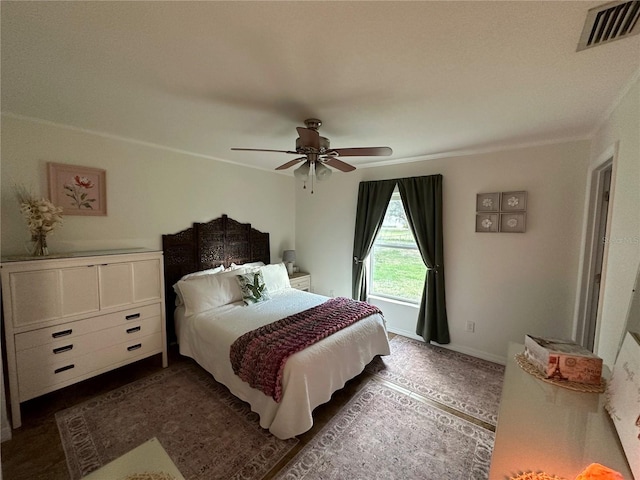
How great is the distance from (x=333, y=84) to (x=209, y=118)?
111 cm

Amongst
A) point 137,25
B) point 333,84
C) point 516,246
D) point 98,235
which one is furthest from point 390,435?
point 98,235

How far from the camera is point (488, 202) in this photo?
110 inches

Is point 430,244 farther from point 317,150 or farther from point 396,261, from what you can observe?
point 317,150

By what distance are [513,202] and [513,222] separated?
21cm

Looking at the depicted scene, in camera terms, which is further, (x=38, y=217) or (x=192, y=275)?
(x=192, y=275)

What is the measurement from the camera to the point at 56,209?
207 cm

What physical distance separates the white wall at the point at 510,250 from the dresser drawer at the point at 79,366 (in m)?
2.95

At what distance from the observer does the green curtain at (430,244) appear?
10.1 ft

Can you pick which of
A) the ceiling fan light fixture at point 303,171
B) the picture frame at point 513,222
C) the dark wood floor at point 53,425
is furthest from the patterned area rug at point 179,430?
the picture frame at point 513,222

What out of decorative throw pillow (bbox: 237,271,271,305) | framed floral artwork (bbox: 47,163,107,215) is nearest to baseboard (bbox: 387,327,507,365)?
decorative throw pillow (bbox: 237,271,271,305)

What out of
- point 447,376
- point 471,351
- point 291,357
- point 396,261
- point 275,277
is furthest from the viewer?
point 396,261

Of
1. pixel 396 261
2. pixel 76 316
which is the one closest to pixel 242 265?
pixel 76 316

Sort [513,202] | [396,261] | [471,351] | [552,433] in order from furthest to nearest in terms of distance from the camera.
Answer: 1. [396,261]
2. [471,351]
3. [513,202]
4. [552,433]

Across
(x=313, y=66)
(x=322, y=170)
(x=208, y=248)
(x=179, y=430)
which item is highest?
(x=313, y=66)
